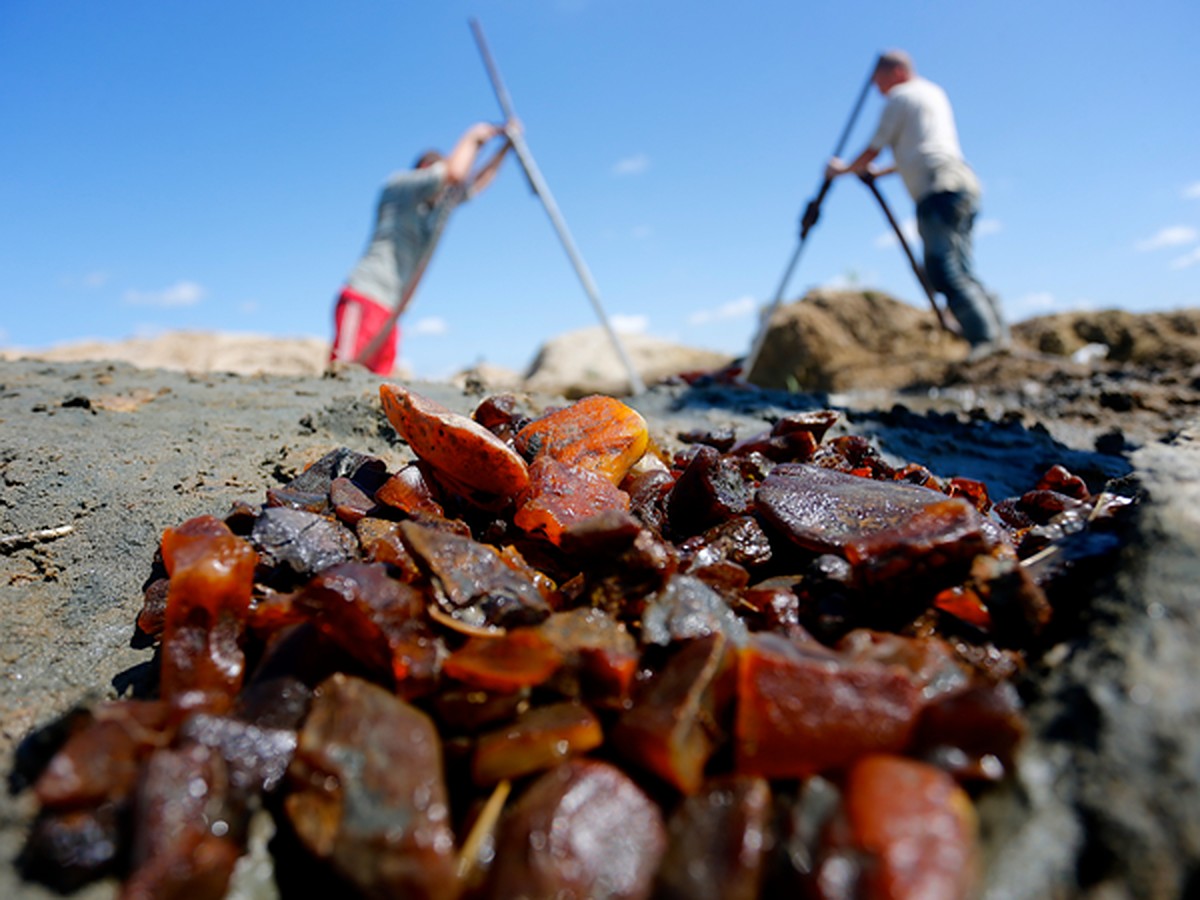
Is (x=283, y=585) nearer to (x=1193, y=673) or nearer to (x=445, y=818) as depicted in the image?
(x=445, y=818)

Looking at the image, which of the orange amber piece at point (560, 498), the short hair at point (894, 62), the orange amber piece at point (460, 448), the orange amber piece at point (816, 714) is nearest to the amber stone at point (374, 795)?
the orange amber piece at point (816, 714)

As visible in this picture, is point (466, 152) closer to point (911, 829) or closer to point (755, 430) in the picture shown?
point (755, 430)

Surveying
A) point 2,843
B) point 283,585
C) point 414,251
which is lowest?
point 2,843

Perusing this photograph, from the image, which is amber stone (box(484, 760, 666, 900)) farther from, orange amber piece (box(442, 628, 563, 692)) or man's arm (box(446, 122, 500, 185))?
man's arm (box(446, 122, 500, 185))

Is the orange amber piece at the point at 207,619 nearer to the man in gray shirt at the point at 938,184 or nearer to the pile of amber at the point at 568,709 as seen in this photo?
the pile of amber at the point at 568,709

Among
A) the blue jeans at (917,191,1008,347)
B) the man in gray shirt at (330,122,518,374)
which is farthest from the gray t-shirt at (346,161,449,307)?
the blue jeans at (917,191,1008,347)

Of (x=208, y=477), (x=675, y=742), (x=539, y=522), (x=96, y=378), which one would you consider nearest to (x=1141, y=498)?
(x=675, y=742)
